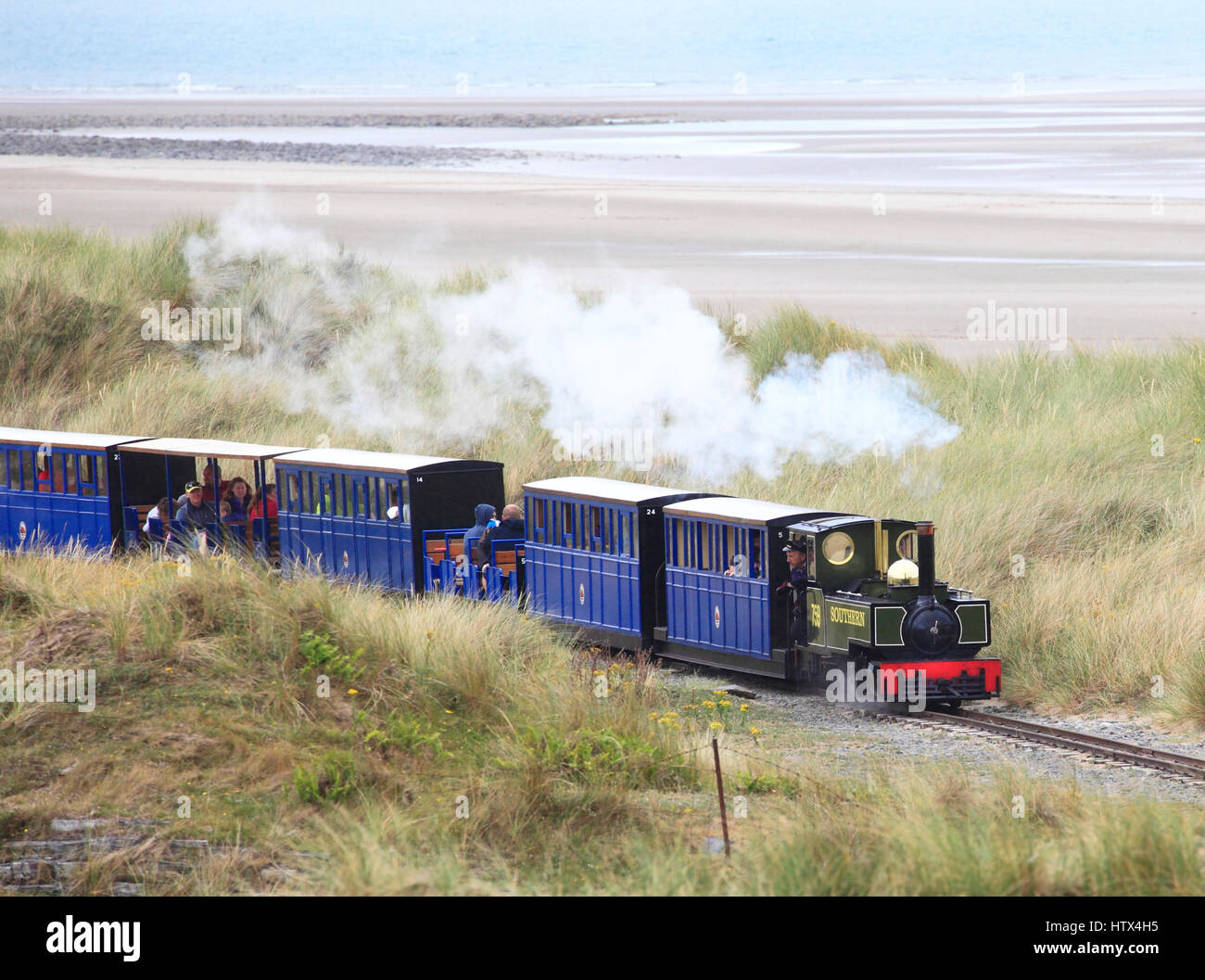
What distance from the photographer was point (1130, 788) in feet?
40.2

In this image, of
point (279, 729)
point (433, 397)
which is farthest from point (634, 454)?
point (279, 729)

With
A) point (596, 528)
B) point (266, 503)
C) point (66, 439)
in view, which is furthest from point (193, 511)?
point (596, 528)

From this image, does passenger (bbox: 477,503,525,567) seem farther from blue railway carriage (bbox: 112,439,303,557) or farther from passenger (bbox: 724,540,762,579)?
passenger (bbox: 724,540,762,579)

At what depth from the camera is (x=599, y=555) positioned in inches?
685

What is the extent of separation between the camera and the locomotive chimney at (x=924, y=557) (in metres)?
14.9

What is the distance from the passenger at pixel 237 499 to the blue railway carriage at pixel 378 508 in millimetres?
749

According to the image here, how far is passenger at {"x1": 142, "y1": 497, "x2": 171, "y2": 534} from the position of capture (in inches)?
789

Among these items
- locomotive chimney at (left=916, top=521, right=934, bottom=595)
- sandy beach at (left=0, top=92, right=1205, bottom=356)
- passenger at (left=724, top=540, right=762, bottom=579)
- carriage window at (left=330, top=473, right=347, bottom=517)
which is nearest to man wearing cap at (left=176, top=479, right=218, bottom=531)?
carriage window at (left=330, top=473, right=347, bottom=517)

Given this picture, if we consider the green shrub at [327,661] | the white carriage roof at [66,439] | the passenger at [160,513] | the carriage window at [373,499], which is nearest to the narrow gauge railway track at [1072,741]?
the green shrub at [327,661]

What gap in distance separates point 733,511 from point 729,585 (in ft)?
2.29

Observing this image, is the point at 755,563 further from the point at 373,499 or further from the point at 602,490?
the point at 373,499

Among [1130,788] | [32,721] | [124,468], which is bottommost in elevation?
[1130,788]
